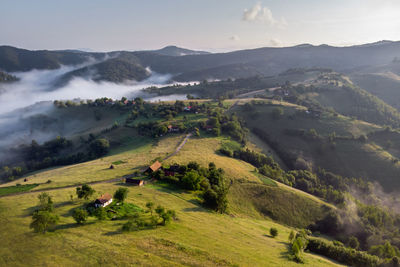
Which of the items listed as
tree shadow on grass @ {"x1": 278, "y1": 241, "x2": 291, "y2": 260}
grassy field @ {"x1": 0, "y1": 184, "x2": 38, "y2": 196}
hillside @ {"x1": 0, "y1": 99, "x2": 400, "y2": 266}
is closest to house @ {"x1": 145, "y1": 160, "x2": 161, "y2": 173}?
hillside @ {"x1": 0, "y1": 99, "x2": 400, "y2": 266}

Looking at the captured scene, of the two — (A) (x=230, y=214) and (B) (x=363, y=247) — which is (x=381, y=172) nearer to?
(B) (x=363, y=247)

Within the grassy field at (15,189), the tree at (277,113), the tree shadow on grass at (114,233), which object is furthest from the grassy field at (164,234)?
the tree at (277,113)

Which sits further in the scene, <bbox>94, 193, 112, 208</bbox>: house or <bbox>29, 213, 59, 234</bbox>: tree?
<bbox>94, 193, 112, 208</bbox>: house

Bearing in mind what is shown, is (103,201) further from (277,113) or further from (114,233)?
(277,113)

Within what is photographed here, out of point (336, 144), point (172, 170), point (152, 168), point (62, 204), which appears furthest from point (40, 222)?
point (336, 144)

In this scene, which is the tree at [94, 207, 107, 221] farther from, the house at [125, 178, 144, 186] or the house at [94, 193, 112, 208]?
the house at [125, 178, 144, 186]

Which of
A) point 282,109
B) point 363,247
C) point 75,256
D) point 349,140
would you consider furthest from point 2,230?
point 282,109

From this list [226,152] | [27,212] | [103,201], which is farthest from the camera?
[226,152]
